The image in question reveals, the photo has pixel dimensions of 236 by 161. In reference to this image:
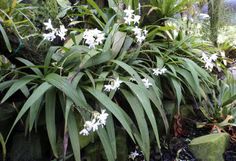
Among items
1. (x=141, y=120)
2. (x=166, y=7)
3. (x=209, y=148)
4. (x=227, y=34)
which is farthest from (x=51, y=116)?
(x=227, y=34)

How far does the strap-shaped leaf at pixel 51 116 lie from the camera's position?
1336 mm

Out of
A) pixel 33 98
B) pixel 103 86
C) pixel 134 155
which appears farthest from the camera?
pixel 134 155

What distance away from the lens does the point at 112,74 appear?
1.67 meters

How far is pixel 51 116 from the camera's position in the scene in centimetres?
137

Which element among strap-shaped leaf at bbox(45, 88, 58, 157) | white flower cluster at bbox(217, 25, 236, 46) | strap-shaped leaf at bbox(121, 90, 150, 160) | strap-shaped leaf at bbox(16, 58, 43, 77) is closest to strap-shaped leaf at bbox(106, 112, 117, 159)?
strap-shaped leaf at bbox(121, 90, 150, 160)

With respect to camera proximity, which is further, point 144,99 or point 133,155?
point 133,155

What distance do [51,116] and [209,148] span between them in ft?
2.95

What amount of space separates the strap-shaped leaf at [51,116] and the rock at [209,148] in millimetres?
818

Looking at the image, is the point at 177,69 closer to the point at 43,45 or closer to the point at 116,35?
the point at 116,35

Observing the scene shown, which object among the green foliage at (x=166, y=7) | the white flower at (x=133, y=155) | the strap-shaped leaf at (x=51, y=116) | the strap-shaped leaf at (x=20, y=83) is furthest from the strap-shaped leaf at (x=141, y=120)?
the green foliage at (x=166, y=7)

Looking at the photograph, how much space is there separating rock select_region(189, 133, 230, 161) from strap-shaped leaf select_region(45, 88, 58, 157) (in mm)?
818

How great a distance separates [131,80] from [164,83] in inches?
14.5

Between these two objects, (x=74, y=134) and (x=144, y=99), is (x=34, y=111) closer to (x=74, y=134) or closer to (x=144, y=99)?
(x=74, y=134)

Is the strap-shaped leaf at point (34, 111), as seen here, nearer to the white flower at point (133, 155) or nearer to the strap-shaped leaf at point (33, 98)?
the strap-shaped leaf at point (33, 98)
